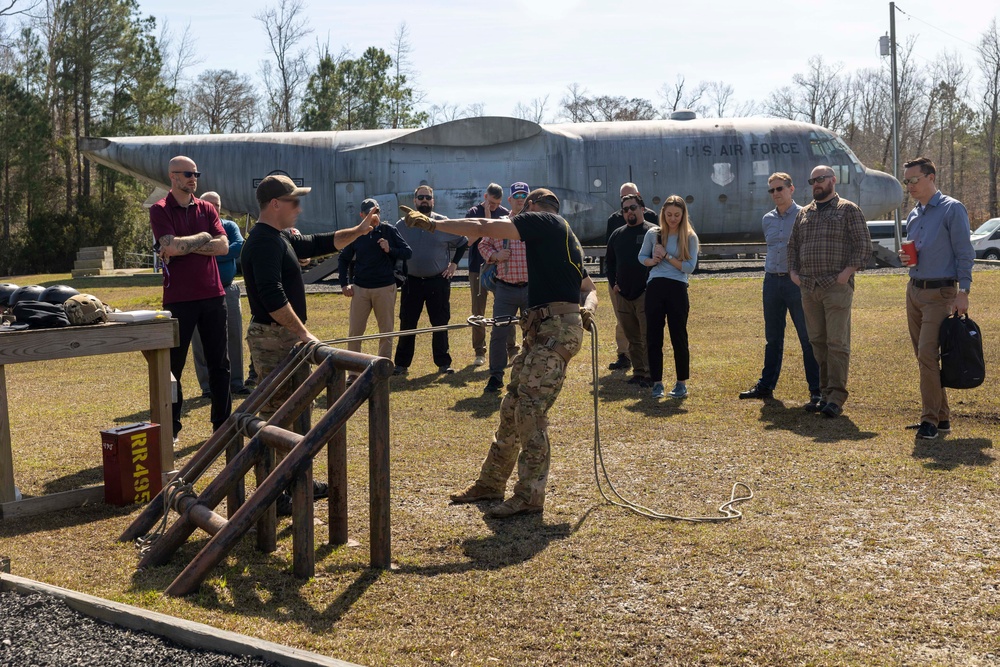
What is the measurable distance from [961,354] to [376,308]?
5979 mm

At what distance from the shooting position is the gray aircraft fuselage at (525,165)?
24.6 metres

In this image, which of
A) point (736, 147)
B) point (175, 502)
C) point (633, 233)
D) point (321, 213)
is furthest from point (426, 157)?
point (175, 502)

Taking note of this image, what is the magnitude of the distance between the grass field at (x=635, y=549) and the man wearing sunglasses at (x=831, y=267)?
1.36 ft

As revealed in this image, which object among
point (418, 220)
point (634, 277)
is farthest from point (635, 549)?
point (634, 277)

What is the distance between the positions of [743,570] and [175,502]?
3242 millimetres

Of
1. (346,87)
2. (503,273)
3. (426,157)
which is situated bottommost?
(503,273)

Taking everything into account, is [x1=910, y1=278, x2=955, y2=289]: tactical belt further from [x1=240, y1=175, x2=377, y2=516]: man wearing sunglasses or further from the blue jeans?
[x1=240, y1=175, x2=377, y2=516]: man wearing sunglasses

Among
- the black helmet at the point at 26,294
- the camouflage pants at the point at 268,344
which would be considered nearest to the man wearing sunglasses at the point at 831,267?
the camouflage pants at the point at 268,344

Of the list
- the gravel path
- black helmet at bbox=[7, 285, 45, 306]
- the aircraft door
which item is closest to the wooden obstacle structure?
the gravel path

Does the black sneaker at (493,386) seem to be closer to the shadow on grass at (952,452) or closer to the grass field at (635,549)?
the grass field at (635,549)

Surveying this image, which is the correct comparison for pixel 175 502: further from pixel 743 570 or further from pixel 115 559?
pixel 743 570

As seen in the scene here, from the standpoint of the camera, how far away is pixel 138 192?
48875 mm

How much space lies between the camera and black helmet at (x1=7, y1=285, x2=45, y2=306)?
6.50 m

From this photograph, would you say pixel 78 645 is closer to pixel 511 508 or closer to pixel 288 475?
pixel 288 475
